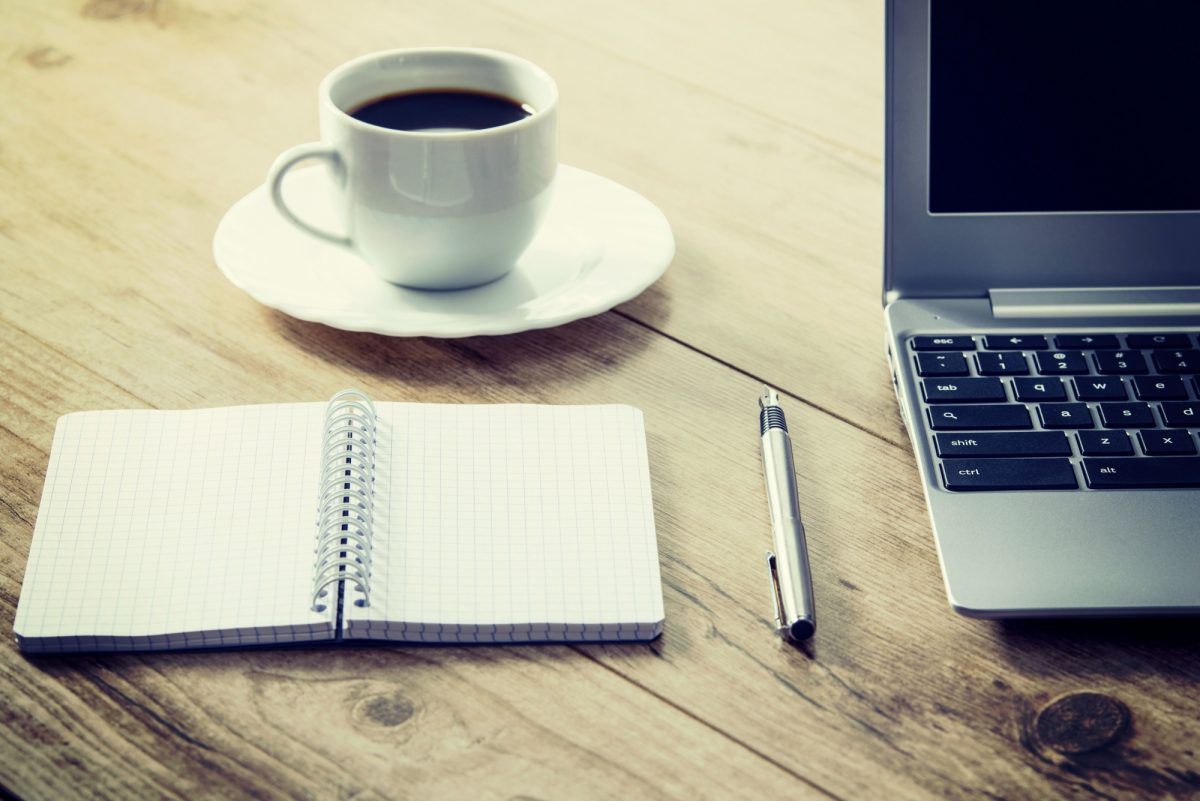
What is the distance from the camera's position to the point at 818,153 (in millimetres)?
970

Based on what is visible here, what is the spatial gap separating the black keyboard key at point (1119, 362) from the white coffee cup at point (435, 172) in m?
0.35

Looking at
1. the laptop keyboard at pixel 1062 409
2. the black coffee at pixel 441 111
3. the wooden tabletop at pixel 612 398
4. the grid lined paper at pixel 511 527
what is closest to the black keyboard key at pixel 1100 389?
the laptop keyboard at pixel 1062 409

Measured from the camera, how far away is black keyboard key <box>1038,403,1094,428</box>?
63 cm

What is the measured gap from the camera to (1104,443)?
621 mm

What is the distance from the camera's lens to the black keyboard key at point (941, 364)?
66cm


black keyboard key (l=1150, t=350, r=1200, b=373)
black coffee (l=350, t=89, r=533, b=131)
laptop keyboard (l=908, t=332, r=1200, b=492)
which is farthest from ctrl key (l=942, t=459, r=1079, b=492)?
black coffee (l=350, t=89, r=533, b=131)

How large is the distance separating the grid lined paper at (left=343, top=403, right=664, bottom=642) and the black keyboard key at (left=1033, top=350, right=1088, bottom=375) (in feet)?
0.77

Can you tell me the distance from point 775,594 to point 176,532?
0.31 meters

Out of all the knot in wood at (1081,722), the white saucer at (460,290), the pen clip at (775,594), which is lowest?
the knot in wood at (1081,722)

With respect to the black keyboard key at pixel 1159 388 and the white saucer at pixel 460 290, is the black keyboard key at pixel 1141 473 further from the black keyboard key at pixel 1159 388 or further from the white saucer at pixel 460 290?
the white saucer at pixel 460 290

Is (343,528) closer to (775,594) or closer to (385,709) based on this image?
(385,709)

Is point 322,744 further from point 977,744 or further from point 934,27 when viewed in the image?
point 934,27

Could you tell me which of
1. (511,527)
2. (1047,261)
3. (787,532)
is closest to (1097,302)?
(1047,261)

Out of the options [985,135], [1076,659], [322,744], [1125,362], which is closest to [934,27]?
[985,135]
